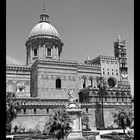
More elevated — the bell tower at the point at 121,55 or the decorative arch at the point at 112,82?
the bell tower at the point at 121,55

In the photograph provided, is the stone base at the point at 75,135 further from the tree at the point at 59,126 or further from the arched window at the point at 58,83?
the arched window at the point at 58,83

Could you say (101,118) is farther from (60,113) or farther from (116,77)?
(60,113)

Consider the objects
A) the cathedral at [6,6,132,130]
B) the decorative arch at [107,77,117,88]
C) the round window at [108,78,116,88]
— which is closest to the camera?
the cathedral at [6,6,132,130]

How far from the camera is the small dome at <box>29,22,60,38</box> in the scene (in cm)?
6794

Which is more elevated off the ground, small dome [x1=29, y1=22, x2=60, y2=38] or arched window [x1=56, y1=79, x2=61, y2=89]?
small dome [x1=29, y1=22, x2=60, y2=38]

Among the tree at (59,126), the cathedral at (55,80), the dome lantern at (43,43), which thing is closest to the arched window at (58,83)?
the cathedral at (55,80)

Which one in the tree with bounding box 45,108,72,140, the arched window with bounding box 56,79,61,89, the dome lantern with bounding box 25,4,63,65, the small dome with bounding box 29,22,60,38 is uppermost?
the small dome with bounding box 29,22,60,38

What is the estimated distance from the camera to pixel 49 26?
230ft

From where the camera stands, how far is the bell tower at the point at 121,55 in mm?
71125

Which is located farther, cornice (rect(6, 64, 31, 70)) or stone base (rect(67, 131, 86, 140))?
cornice (rect(6, 64, 31, 70))

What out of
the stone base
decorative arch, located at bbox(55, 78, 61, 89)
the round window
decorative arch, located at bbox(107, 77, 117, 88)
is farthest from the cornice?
the stone base

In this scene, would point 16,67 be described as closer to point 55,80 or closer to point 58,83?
point 55,80

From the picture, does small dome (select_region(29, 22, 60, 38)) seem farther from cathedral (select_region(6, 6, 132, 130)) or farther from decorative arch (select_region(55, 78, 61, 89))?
decorative arch (select_region(55, 78, 61, 89))

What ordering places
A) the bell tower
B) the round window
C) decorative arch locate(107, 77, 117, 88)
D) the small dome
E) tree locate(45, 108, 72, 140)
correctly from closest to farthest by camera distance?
tree locate(45, 108, 72, 140) → the small dome → decorative arch locate(107, 77, 117, 88) → the round window → the bell tower
